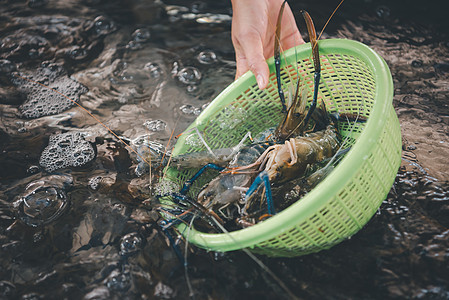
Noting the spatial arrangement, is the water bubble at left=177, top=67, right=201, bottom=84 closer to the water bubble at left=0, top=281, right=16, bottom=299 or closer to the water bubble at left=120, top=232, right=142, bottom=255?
the water bubble at left=120, top=232, right=142, bottom=255

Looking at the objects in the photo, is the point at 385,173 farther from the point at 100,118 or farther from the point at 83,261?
the point at 100,118

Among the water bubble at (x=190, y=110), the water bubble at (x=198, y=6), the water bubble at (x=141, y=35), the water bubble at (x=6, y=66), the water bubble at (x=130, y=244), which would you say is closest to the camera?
the water bubble at (x=130, y=244)

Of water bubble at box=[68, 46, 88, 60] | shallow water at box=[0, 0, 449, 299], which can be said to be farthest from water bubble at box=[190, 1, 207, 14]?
water bubble at box=[68, 46, 88, 60]

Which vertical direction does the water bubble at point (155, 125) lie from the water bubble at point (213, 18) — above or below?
below

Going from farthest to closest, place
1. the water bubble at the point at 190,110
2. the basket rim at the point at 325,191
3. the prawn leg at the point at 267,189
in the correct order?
the water bubble at the point at 190,110 < the prawn leg at the point at 267,189 < the basket rim at the point at 325,191

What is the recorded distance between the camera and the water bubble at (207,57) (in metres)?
2.93

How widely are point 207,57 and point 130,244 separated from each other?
1.76 meters

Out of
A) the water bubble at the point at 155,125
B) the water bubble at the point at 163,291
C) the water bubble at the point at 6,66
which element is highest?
the water bubble at the point at 6,66

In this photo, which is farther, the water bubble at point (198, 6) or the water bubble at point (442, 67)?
the water bubble at point (198, 6)

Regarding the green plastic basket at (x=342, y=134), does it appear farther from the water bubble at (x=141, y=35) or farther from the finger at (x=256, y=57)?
the water bubble at (x=141, y=35)

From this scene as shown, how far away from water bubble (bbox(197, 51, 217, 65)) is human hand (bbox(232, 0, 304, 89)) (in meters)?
0.78

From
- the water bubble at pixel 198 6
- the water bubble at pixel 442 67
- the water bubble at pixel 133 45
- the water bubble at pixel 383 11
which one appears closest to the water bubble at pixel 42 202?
the water bubble at pixel 133 45

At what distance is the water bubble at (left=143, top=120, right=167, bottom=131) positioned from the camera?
7.87ft

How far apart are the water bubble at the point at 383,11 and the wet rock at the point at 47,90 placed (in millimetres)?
2490
